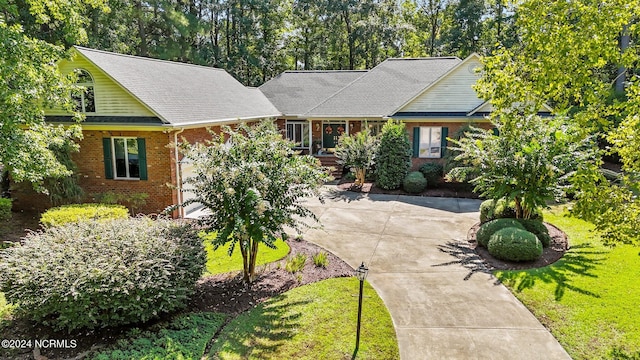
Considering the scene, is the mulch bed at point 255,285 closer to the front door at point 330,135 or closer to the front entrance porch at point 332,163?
the front entrance porch at point 332,163

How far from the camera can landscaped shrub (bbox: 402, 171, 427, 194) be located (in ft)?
59.1

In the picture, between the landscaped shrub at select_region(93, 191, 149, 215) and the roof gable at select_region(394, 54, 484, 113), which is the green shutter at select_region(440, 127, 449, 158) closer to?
the roof gable at select_region(394, 54, 484, 113)

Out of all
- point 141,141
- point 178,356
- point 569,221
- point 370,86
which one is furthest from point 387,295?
A: point 370,86

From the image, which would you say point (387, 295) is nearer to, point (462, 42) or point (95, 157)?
point (95, 157)

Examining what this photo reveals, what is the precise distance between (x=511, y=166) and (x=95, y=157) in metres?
13.4

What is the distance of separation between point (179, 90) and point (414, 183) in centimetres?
1047

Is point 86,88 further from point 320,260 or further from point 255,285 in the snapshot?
point 320,260

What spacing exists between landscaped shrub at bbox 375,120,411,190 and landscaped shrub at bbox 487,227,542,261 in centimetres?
836

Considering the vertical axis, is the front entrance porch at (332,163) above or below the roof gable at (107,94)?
below

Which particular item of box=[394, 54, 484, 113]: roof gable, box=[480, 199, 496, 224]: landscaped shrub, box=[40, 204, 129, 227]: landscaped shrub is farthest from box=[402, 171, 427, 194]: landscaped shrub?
box=[40, 204, 129, 227]: landscaped shrub

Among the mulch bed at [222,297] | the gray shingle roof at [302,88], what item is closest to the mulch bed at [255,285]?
the mulch bed at [222,297]

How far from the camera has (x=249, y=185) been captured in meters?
7.92

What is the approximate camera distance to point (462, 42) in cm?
3559

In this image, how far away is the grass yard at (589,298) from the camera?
6.61 m
